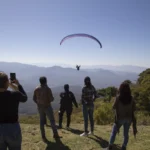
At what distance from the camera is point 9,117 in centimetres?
595

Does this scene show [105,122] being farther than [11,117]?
Yes

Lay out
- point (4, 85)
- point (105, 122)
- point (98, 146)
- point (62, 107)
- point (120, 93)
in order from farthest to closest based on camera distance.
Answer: point (105, 122) → point (62, 107) → point (98, 146) → point (120, 93) → point (4, 85)

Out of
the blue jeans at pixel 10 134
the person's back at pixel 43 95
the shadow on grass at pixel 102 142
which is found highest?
the person's back at pixel 43 95

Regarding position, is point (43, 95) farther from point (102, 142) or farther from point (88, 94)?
point (102, 142)

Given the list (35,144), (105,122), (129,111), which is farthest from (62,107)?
(105,122)

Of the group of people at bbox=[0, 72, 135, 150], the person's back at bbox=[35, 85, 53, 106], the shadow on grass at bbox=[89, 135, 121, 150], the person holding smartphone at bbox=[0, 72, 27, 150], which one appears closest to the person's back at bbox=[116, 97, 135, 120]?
the group of people at bbox=[0, 72, 135, 150]

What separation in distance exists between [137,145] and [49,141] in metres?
3.68

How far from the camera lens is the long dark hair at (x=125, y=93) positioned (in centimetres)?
823

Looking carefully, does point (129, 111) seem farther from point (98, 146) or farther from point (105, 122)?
point (105, 122)

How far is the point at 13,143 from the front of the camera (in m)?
5.95

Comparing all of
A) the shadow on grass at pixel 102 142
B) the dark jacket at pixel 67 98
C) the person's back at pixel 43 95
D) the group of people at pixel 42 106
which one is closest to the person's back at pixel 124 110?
the group of people at pixel 42 106

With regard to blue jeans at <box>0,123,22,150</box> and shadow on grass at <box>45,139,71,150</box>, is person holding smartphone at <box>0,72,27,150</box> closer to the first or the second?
blue jeans at <box>0,123,22,150</box>

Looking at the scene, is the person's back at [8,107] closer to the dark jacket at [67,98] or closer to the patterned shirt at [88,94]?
the patterned shirt at [88,94]

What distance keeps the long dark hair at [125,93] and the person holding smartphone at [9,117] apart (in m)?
3.56
